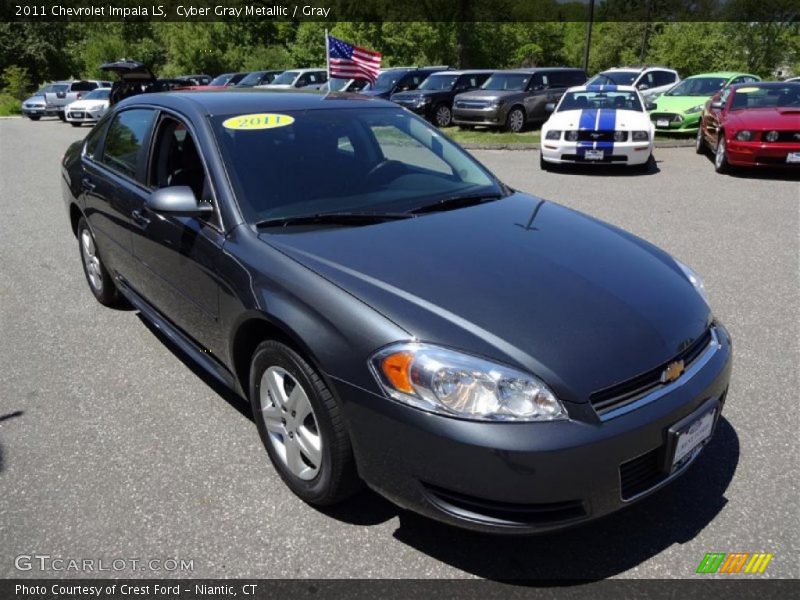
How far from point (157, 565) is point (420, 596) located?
0.99 m

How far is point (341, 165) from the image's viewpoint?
3.37m

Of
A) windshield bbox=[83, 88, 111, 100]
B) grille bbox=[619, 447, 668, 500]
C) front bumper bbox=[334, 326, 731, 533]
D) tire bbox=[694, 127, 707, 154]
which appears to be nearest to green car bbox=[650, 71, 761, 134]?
tire bbox=[694, 127, 707, 154]

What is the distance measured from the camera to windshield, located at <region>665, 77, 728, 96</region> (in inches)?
595

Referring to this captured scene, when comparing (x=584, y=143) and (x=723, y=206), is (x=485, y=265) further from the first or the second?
(x=584, y=143)

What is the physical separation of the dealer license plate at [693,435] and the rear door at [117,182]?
300cm

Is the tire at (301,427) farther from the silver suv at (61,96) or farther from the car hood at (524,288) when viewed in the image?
the silver suv at (61,96)

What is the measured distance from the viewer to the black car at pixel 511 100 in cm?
1653

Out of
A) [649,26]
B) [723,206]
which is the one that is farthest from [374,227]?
[649,26]

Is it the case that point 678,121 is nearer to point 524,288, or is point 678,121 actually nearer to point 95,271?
point 95,271

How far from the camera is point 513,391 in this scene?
83.4 inches

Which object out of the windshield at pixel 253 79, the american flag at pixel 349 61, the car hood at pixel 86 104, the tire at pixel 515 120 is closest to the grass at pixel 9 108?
the car hood at pixel 86 104

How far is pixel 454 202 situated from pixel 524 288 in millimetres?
983

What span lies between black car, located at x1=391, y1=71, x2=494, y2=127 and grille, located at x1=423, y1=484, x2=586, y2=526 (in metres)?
16.4

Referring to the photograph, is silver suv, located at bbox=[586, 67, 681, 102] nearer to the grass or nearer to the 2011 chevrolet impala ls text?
the 2011 chevrolet impala ls text
